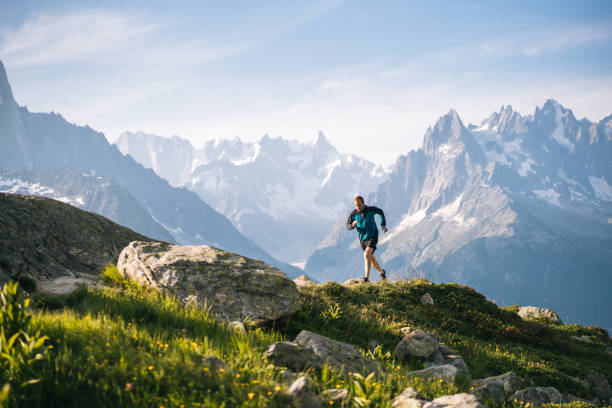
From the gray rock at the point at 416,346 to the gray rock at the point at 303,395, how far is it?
5.76 metres

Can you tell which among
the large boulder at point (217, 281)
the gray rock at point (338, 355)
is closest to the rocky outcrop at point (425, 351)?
the gray rock at point (338, 355)

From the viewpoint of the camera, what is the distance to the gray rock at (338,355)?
7.46 meters

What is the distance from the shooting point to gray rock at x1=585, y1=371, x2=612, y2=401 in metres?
12.3

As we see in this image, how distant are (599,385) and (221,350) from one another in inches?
510

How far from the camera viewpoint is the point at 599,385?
12836 mm

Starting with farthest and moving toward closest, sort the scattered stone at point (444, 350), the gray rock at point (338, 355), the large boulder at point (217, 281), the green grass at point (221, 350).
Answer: the scattered stone at point (444, 350) < the large boulder at point (217, 281) < the gray rock at point (338, 355) < the green grass at point (221, 350)

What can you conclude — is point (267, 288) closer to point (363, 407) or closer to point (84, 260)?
point (363, 407)

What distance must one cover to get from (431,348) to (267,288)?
15.5 feet

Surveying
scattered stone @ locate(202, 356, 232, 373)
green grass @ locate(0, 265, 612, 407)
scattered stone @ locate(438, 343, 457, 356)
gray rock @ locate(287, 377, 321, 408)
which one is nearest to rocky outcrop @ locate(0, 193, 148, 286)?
green grass @ locate(0, 265, 612, 407)

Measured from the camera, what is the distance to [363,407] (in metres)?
5.74

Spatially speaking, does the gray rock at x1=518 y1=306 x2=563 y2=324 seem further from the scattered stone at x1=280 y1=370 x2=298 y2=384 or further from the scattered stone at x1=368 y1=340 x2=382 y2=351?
the scattered stone at x1=280 y1=370 x2=298 y2=384

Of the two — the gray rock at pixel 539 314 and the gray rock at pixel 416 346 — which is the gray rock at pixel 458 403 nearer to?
the gray rock at pixel 416 346

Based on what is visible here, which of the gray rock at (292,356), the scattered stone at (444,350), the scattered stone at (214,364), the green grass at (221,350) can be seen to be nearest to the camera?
the green grass at (221,350)

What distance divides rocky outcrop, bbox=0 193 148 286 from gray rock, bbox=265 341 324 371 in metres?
7.92
